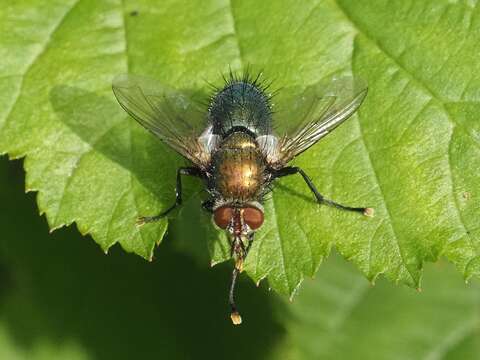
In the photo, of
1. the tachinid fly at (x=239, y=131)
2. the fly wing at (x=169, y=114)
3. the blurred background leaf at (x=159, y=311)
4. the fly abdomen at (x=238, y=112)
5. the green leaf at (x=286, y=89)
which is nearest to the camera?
the green leaf at (x=286, y=89)

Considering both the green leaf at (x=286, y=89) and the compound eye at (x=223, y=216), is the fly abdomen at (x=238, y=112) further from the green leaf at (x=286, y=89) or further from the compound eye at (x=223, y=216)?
the compound eye at (x=223, y=216)

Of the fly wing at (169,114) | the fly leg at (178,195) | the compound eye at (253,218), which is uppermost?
the fly wing at (169,114)

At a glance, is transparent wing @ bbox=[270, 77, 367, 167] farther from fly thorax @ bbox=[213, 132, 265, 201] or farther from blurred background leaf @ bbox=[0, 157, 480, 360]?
blurred background leaf @ bbox=[0, 157, 480, 360]

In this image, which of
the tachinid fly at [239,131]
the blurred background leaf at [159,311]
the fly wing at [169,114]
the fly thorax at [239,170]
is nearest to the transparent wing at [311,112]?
the tachinid fly at [239,131]

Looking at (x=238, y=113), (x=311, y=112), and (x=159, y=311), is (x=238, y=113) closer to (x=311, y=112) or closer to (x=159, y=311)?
(x=311, y=112)

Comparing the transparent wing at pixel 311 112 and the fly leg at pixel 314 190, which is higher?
the transparent wing at pixel 311 112

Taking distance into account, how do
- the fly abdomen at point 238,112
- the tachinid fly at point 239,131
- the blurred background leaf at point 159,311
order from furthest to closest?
the blurred background leaf at point 159,311, the fly abdomen at point 238,112, the tachinid fly at point 239,131

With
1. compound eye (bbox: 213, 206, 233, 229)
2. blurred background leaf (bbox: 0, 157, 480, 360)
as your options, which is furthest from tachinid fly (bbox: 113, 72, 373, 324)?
blurred background leaf (bbox: 0, 157, 480, 360)

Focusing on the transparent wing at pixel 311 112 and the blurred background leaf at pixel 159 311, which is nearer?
the transparent wing at pixel 311 112
